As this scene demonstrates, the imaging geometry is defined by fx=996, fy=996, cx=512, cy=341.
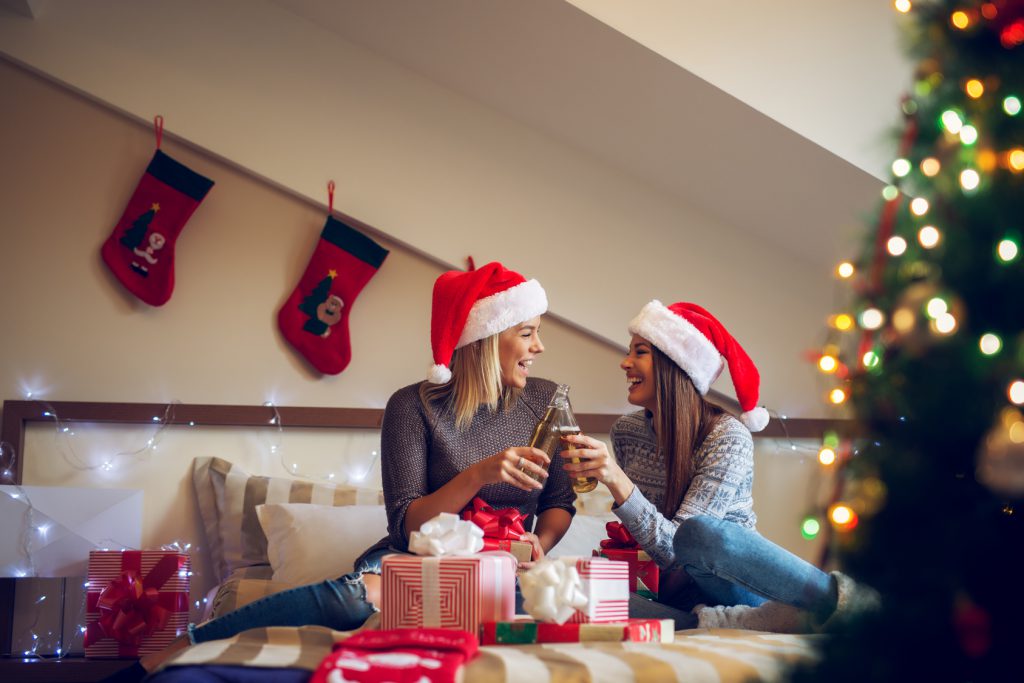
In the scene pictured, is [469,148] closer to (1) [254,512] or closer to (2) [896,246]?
(1) [254,512]

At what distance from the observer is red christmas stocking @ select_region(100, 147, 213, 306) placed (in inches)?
117

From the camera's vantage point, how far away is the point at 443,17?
2756 mm

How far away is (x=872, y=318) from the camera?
101cm

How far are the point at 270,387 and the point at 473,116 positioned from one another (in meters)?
1.05

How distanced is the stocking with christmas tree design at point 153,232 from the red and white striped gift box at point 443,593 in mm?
1793

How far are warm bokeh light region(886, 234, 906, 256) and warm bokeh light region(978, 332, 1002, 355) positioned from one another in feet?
0.41

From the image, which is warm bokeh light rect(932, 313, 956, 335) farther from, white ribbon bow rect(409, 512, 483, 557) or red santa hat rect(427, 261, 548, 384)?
red santa hat rect(427, 261, 548, 384)

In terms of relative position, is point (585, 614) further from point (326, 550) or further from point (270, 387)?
point (270, 387)

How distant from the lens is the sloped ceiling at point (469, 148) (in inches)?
112

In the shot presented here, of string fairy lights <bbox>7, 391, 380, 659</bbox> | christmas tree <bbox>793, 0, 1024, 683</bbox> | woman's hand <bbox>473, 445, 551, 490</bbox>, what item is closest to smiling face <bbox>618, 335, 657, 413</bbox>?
woman's hand <bbox>473, 445, 551, 490</bbox>

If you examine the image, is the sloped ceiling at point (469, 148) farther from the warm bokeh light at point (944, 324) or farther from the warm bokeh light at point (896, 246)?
the warm bokeh light at point (944, 324)

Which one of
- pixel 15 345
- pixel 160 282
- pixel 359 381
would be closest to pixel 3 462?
pixel 15 345

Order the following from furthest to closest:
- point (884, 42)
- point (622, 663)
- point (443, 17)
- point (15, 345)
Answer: point (15, 345) < point (443, 17) < point (884, 42) < point (622, 663)

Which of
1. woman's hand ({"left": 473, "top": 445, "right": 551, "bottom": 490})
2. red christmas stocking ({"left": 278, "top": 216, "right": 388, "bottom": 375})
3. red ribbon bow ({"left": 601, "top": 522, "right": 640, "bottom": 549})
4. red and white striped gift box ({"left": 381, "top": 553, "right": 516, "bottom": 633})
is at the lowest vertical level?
red and white striped gift box ({"left": 381, "top": 553, "right": 516, "bottom": 633})
